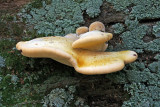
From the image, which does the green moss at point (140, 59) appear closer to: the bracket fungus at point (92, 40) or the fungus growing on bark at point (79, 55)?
the fungus growing on bark at point (79, 55)

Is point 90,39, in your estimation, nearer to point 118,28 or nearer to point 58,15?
point 118,28

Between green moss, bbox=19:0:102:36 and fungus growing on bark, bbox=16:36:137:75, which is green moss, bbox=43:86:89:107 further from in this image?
green moss, bbox=19:0:102:36

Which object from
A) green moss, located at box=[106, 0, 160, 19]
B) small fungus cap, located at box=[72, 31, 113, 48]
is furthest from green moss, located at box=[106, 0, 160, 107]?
small fungus cap, located at box=[72, 31, 113, 48]

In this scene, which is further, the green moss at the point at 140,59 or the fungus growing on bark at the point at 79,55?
the green moss at the point at 140,59

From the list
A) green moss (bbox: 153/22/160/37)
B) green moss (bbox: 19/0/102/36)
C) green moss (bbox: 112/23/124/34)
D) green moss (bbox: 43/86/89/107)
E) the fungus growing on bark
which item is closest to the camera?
the fungus growing on bark

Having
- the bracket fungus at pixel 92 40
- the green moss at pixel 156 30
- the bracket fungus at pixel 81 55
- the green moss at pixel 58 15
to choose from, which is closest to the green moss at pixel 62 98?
the bracket fungus at pixel 81 55

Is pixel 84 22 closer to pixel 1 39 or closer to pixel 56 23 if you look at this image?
pixel 56 23

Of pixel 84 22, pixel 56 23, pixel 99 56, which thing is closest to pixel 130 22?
pixel 84 22
